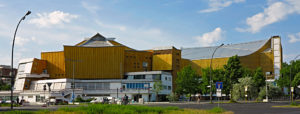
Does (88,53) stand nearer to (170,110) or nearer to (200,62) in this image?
(200,62)

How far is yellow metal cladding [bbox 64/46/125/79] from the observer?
10812 cm

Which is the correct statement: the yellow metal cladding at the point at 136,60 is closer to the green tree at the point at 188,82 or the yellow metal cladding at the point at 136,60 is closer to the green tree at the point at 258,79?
the green tree at the point at 188,82

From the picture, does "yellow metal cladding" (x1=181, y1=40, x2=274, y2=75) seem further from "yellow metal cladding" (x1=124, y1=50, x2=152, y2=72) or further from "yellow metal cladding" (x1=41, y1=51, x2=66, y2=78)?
"yellow metal cladding" (x1=41, y1=51, x2=66, y2=78)

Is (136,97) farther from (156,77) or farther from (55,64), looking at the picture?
(55,64)

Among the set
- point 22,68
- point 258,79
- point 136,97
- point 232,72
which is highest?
point 22,68

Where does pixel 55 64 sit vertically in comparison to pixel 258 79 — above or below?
above

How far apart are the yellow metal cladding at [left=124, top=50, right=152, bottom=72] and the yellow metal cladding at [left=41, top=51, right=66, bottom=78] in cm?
2061

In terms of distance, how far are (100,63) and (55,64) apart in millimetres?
15373

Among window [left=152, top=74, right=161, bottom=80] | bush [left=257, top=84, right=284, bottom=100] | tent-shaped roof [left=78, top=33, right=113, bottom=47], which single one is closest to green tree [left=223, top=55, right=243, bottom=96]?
bush [left=257, top=84, right=284, bottom=100]

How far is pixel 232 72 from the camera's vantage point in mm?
72438

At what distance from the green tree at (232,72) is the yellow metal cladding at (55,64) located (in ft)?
185

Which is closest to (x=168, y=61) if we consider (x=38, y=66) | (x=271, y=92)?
(x=271, y=92)

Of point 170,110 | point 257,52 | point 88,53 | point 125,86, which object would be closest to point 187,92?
point 125,86

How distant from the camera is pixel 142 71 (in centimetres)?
11262
